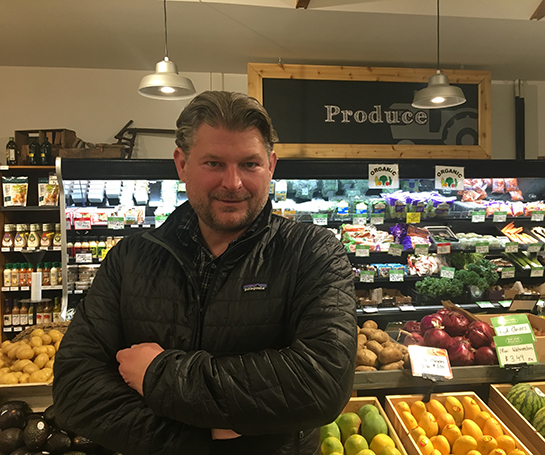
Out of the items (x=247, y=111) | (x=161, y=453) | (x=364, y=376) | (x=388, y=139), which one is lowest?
(x=364, y=376)

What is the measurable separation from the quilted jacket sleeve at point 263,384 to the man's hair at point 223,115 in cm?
62

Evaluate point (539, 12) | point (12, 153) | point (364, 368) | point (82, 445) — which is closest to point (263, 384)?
point (364, 368)

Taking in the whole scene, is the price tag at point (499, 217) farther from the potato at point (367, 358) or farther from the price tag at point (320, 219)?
the potato at point (367, 358)

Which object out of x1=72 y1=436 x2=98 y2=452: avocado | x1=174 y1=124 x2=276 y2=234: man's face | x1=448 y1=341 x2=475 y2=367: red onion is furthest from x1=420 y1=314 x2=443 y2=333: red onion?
x1=72 y1=436 x2=98 y2=452: avocado

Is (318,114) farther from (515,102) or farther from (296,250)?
(296,250)

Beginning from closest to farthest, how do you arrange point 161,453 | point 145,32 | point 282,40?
point 161,453, point 145,32, point 282,40

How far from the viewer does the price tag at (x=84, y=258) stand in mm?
3641

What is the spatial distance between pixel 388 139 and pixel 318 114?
0.87m

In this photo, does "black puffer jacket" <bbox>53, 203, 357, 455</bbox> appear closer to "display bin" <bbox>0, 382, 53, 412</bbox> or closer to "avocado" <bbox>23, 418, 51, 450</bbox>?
"avocado" <bbox>23, 418, 51, 450</bbox>

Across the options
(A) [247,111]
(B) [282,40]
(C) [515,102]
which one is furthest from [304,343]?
(C) [515,102]

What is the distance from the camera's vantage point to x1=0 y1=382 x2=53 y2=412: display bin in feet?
7.88

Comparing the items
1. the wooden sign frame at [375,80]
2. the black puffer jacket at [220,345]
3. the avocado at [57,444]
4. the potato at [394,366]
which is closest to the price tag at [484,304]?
the wooden sign frame at [375,80]

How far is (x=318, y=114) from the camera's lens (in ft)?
15.0

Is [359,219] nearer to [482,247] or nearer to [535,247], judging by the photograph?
[482,247]
